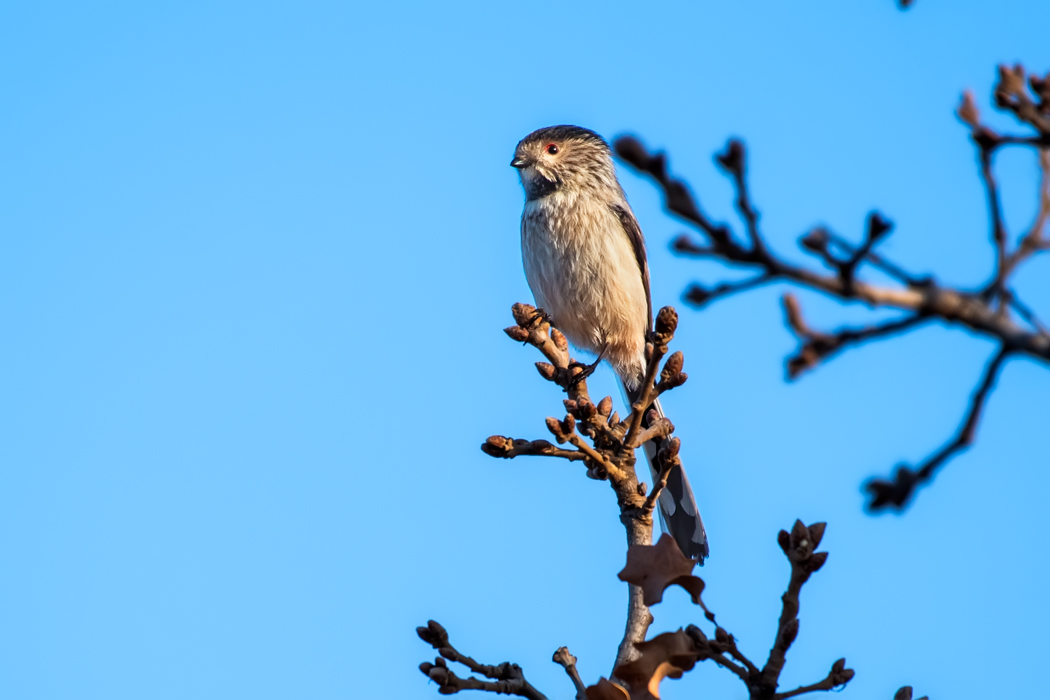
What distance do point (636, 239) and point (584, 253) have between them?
1.77 ft

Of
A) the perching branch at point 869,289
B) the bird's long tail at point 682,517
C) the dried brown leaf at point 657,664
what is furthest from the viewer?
the bird's long tail at point 682,517

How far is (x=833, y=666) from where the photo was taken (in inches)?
102

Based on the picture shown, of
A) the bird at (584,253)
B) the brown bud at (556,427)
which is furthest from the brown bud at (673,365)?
the bird at (584,253)

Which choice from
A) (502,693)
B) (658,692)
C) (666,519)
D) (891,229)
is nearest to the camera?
(891,229)

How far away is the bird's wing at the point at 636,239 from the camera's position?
6.43 m

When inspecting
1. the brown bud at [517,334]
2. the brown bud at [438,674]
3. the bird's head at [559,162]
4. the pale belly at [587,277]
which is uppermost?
the bird's head at [559,162]

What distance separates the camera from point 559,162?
6.55 m

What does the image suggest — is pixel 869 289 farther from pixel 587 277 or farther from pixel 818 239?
pixel 587 277

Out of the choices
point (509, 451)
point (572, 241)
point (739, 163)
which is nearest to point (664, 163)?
point (739, 163)

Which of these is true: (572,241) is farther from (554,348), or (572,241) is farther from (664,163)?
(664,163)

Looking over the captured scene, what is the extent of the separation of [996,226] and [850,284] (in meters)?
0.26

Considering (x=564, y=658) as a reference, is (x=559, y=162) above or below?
above

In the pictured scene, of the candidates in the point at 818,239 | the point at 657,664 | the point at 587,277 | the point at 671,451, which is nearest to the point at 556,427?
the point at 671,451

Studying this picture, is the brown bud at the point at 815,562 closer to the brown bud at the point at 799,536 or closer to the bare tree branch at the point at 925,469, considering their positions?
the brown bud at the point at 799,536
